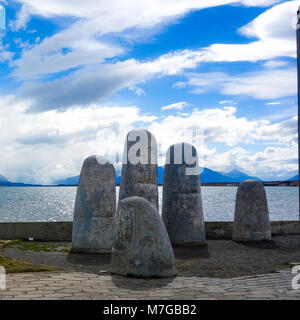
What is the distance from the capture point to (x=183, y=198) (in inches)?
566

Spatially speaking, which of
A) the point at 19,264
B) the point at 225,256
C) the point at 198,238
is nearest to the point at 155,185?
the point at 198,238

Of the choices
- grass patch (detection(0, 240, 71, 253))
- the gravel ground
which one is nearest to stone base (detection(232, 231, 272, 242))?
the gravel ground

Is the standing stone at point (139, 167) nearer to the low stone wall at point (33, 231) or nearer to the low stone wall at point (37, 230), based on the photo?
the low stone wall at point (37, 230)

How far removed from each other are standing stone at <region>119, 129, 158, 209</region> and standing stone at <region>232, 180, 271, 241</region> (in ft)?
9.66

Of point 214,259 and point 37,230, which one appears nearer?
point 214,259

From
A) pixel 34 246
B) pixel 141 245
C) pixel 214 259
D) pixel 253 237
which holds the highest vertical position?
pixel 141 245

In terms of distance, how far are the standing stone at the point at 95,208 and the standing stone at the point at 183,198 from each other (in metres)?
2.42

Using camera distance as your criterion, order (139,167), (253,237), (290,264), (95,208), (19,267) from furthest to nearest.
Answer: (253,237)
(139,167)
(95,208)
(290,264)
(19,267)


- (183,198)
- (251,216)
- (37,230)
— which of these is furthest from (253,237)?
(37,230)

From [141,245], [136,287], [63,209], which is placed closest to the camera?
[136,287]

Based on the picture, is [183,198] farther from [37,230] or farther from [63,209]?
[63,209]

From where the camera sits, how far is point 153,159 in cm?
1376

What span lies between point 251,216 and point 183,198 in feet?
7.16
